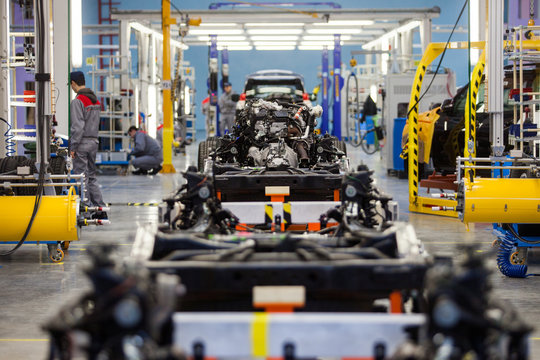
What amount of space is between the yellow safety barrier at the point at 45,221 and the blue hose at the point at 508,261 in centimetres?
377

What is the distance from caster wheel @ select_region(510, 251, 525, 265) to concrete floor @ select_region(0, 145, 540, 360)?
0.16 m

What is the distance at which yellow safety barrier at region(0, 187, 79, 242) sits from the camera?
6391mm

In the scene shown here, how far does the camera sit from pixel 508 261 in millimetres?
6480

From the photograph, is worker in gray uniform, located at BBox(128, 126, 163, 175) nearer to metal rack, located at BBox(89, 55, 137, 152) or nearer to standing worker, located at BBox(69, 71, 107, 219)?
metal rack, located at BBox(89, 55, 137, 152)

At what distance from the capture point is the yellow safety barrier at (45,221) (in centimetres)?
639

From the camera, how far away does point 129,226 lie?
955cm

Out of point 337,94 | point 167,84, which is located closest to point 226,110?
point 337,94

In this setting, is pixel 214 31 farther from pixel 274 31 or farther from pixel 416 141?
pixel 416 141

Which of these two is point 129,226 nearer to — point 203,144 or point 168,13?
point 203,144

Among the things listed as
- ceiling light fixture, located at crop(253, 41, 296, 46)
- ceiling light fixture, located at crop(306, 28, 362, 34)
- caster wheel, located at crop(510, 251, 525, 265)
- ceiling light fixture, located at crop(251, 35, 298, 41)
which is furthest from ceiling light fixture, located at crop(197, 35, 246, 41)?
caster wheel, located at crop(510, 251, 525, 265)

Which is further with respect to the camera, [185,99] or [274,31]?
[185,99]

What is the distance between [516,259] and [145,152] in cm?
1218

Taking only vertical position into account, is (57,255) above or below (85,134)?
below

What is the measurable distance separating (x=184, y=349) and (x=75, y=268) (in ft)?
14.8
